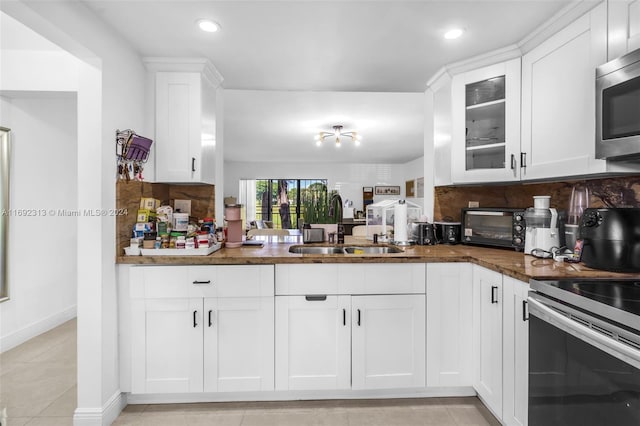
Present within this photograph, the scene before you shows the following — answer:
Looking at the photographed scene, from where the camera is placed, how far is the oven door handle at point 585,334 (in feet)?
3.21

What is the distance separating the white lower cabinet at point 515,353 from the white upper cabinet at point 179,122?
6.56 ft

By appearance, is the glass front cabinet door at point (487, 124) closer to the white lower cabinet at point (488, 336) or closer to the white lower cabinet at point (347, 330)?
the white lower cabinet at point (488, 336)

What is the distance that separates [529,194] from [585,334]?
1570mm

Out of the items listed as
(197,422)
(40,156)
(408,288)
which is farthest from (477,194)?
(40,156)

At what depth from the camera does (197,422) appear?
1.88 meters

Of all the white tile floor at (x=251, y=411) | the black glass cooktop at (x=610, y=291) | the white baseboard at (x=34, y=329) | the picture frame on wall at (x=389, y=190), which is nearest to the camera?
the black glass cooktop at (x=610, y=291)

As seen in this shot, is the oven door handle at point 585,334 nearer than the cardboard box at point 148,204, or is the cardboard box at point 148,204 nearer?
the oven door handle at point 585,334

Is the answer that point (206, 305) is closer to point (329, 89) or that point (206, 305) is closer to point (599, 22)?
point (329, 89)

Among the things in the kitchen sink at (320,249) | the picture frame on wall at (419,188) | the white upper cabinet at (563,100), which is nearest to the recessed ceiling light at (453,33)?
the white upper cabinet at (563,100)

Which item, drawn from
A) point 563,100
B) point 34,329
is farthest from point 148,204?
point 563,100

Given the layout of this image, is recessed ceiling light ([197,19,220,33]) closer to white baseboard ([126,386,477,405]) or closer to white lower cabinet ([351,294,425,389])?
white lower cabinet ([351,294,425,389])

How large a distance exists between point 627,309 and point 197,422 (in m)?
2.05

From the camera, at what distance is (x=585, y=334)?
1.13m

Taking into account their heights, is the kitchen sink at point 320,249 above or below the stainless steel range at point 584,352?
above
